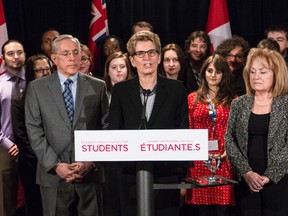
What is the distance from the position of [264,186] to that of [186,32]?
3190 millimetres

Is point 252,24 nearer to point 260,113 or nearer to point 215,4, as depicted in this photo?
point 215,4

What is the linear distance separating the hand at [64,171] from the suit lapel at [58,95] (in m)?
0.24

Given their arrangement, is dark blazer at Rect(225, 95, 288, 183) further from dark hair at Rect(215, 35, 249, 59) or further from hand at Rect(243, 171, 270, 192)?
dark hair at Rect(215, 35, 249, 59)

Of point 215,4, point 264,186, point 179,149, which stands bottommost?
point 264,186

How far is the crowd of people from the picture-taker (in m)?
3.07

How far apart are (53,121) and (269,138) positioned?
1.28m

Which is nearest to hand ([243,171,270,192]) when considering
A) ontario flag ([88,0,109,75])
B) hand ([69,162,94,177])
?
hand ([69,162,94,177])

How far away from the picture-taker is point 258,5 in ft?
21.1

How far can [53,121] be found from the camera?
3639 millimetres

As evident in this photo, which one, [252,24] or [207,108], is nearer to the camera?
[207,108]

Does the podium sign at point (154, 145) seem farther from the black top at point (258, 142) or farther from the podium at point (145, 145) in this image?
the black top at point (258, 142)

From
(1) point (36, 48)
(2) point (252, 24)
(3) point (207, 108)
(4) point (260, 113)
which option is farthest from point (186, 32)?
(4) point (260, 113)

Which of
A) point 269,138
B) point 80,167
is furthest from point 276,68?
point 80,167

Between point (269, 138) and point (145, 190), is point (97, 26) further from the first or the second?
point (145, 190)
